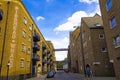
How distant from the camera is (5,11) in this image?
24.3 m

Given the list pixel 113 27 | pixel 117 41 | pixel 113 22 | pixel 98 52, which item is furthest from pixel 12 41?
pixel 98 52

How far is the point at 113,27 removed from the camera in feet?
65.4

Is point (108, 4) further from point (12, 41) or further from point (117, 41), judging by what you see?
point (12, 41)

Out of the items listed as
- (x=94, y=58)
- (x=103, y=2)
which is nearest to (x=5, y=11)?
(x=103, y=2)

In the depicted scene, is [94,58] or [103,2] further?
[94,58]

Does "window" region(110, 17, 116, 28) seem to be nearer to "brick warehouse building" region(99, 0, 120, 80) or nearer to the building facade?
"brick warehouse building" region(99, 0, 120, 80)

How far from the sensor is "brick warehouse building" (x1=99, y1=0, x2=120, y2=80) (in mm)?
18511

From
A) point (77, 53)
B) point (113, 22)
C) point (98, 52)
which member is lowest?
point (98, 52)

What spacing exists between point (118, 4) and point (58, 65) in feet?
400

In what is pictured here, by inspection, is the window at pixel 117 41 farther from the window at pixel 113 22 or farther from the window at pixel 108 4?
the window at pixel 108 4

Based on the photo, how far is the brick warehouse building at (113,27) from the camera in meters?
18.5

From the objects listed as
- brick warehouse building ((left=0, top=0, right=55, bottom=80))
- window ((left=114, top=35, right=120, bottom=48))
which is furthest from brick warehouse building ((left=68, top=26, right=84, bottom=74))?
window ((left=114, top=35, right=120, bottom=48))

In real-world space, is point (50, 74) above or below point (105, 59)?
below

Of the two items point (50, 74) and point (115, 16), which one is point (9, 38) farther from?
point (115, 16)
